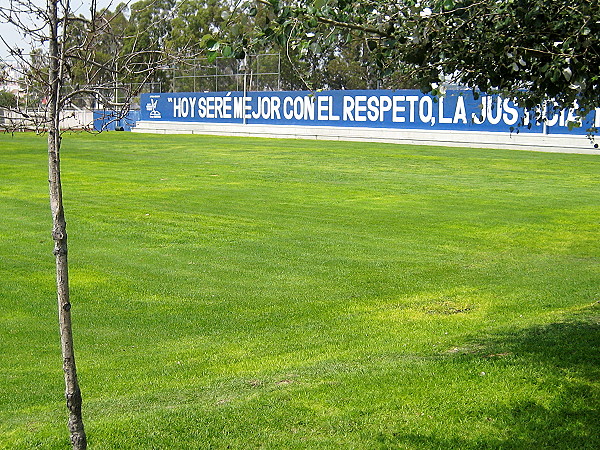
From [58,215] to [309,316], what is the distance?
6.41 m

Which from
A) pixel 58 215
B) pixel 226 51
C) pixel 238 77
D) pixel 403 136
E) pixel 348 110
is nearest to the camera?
pixel 58 215

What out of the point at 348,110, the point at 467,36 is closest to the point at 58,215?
the point at 467,36

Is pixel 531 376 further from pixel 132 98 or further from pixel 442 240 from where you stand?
pixel 442 240

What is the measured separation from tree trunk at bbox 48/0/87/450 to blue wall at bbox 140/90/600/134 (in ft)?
104

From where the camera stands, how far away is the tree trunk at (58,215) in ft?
14.1

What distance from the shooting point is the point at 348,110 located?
160 ft

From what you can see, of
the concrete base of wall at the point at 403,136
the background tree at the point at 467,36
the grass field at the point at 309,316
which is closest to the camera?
the background tree at the point at 467,36

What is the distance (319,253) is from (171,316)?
4.41 metres

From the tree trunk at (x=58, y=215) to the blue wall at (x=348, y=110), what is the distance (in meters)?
31.6

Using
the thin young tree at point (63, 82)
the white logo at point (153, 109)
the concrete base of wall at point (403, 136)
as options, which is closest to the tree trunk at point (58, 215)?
the thin young tree at point (63, 82)

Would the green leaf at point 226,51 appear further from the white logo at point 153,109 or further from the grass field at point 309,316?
the white logo at point 153,109

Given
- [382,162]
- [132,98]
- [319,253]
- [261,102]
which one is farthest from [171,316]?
[261,102]

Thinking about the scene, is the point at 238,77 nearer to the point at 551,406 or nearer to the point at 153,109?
the point at 153,109

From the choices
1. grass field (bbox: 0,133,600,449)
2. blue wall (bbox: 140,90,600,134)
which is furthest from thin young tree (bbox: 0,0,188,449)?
blue wall (bbox: 140,90,600,134)
